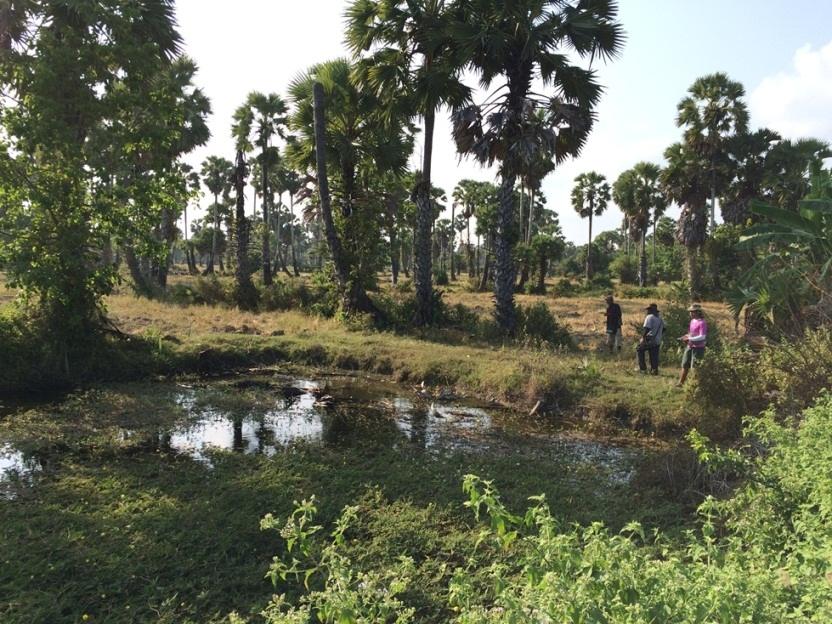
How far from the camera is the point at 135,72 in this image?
34.6ft

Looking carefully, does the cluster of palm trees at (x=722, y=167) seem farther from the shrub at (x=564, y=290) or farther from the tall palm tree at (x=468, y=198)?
the tall palm tree at (x=468, y=198)

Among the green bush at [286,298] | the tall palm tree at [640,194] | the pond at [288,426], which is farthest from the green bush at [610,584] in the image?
the tall palm tree at [640,194]

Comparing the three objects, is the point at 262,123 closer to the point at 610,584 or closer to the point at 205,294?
the point at 205,294

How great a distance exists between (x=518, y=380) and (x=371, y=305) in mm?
7961

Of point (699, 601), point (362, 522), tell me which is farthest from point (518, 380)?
point (699, 601)

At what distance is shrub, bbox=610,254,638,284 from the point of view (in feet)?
158

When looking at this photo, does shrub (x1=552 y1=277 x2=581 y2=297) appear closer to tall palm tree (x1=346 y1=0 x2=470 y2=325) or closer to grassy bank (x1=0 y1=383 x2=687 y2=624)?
tall palm tree (x1=346 y1=0 x2=470 y2=325)

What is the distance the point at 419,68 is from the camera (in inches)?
629

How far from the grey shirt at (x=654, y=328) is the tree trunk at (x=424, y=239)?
7.11 metres

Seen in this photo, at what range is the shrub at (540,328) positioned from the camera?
15523mm

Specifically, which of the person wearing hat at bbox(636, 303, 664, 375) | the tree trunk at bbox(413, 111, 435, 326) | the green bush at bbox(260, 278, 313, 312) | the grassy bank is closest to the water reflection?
the grassy bank

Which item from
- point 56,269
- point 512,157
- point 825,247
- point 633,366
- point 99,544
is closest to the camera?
point 99,544

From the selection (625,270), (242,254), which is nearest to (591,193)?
(625,270)

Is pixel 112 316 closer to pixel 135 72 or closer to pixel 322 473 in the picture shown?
pixel 135 72
